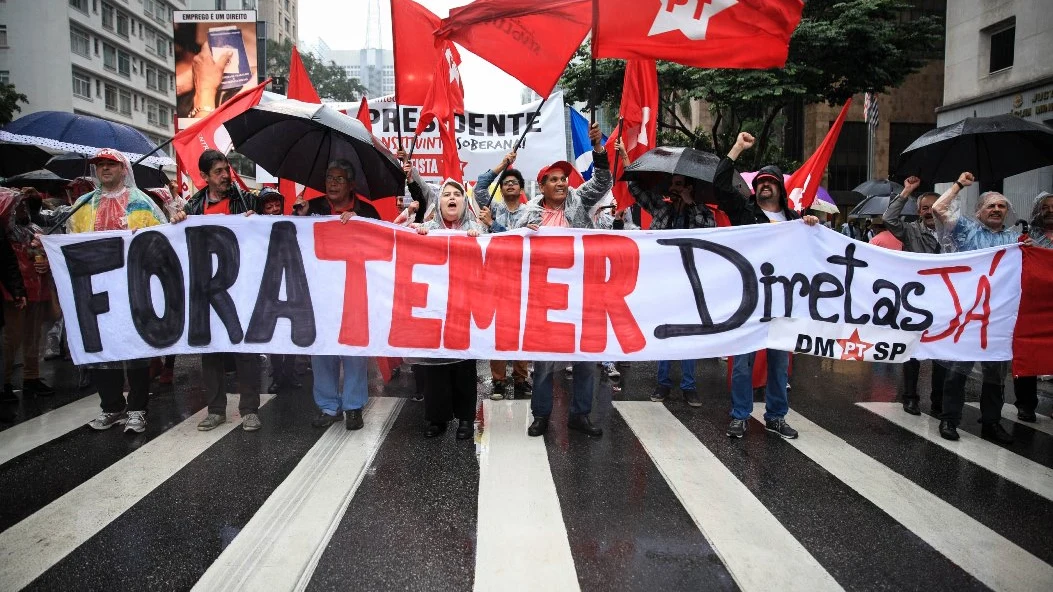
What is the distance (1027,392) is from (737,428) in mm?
2772

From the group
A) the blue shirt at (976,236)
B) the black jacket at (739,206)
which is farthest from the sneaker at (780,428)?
the blue shirt at (976,236)

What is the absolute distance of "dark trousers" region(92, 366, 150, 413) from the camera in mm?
5164

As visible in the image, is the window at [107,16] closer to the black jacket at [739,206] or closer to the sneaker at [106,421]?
the sneaker at [106,421]

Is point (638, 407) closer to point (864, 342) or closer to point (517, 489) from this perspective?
point (864, 342)

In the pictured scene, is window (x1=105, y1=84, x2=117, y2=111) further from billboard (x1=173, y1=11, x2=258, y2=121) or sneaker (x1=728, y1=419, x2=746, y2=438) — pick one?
sneaker (x1=728, y1=419, x2=746, y2=438)

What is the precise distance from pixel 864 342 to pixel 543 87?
10.6 ft

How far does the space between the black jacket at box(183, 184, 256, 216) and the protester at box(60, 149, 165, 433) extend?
247 millimetres

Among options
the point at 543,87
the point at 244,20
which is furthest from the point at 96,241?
the point at 244,20

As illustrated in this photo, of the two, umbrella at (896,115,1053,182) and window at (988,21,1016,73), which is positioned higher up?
window at (988,21,1016,73)

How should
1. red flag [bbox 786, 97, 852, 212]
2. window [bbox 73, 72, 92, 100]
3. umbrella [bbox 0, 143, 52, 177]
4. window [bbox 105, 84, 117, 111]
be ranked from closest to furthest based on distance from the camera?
red flag [bbox 786, 97, 852, 212] < umbrella [bbox 0, 143, 52, 177] < window [bbox 73, 72, 92, 100] < window [bbox 105, 84, 117, 111]

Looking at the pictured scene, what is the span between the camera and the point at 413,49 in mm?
6285

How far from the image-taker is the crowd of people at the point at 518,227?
16.8 feet

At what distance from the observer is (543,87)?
5.38 meters

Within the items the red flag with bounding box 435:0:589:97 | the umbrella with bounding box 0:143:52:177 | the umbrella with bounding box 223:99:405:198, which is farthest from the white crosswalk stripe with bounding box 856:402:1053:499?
the umbrella with bounding box 0:143:52:177
